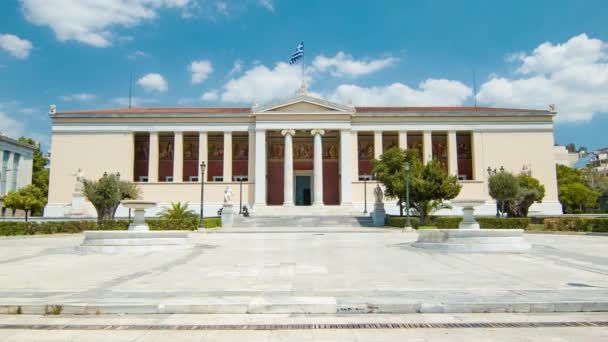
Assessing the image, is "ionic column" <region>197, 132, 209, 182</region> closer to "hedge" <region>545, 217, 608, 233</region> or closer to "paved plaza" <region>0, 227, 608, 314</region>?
"hedge" <region>545, 217, 608, 233</region>

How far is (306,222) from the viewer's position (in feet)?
117

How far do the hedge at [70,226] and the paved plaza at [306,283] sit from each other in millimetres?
13174

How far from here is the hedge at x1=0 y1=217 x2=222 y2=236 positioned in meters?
24.5

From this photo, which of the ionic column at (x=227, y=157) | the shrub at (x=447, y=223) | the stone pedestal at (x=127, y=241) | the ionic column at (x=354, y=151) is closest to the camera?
the stone pedestal at (x=127, y=241)

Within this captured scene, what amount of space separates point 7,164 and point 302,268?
65.2 m

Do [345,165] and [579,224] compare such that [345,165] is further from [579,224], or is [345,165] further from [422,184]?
[579,224]

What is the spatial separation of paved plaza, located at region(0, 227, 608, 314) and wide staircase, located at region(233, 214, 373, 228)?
67.7ft

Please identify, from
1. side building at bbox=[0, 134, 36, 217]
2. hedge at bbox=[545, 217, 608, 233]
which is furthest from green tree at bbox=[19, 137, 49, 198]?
hedge at bbox=[545, 217, 608, 233]

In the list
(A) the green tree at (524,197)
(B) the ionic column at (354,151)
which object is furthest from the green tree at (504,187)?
(B) the ionic column at (354,151)

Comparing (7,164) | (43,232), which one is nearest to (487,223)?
(43,232)

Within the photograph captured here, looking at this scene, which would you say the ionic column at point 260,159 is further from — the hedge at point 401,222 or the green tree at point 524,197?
the green tree at point 524,197

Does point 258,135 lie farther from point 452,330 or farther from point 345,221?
point 452,330

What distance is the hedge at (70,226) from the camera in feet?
80.5

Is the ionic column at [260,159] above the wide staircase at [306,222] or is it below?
above
